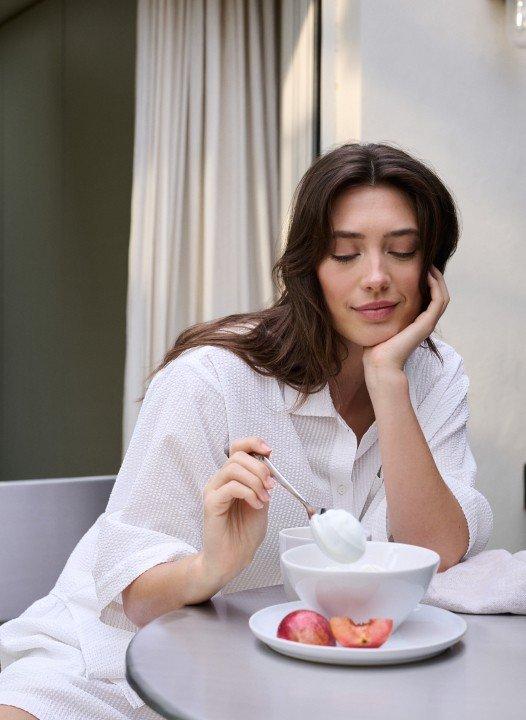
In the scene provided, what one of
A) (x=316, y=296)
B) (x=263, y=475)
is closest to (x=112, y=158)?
(x=316, y=296)

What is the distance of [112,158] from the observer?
10.9 ft

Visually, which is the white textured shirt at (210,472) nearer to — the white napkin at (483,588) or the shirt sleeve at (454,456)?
the shirt sleeve at (454,456)

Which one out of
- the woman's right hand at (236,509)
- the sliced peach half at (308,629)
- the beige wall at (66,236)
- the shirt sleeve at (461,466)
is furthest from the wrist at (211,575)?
the beige wall at (66,236)

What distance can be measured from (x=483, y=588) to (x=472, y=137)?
2402 mm

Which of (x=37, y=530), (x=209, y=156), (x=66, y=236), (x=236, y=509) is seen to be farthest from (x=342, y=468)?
(x=66, y=236)

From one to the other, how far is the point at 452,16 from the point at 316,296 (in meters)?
2.04

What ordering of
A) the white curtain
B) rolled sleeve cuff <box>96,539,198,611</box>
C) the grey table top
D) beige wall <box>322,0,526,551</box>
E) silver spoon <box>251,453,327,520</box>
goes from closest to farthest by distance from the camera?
the grey table top → silver spoon <box>251,453,327,520</box> → rolled sleeve cuff <box>96,539,198,611</box> → the white curtain → beige wall <box>322,0,526,551</box>

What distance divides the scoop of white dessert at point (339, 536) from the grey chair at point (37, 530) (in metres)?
1.16

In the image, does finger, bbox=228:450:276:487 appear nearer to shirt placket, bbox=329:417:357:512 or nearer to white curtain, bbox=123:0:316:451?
shirt placket, bbox=329:417:357:512

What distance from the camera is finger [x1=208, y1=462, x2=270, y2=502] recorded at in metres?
1.18

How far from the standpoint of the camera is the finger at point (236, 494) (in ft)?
3.87

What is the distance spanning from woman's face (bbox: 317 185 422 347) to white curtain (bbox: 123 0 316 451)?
1.57 meters

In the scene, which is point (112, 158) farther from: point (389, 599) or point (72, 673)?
point (389, 599)

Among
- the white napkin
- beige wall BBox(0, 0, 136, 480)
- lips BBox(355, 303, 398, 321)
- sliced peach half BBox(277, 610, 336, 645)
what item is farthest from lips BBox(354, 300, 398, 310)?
beige wall BBox(0, 0, 136, 480)
